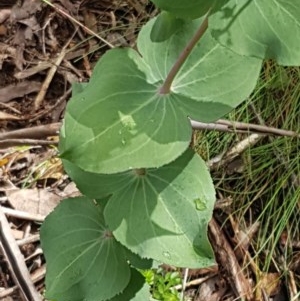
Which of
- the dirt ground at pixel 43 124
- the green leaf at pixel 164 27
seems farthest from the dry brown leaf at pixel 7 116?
the green leaf at pixel 164 27

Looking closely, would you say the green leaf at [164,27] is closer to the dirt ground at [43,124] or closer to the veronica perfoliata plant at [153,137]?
the veronica perfoliata plant at [153,137]

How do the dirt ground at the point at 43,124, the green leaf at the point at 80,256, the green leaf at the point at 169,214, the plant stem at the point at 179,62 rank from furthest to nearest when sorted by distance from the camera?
1. the dirt ground at the point at 43,124
2. the green leaf at the point at 80,256
3. the green leaf at the point at 169,214
4. the plant stem at the point at 179,62

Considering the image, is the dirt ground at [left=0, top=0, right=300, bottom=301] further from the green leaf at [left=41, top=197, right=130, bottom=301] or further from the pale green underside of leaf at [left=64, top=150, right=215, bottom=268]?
the pale green underside of leaf at [left=64, top=150, right=215, bottom=268]

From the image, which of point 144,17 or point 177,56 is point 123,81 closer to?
point 177,56

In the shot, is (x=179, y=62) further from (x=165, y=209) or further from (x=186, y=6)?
(x=165, y=209)

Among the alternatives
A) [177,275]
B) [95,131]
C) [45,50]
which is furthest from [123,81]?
[45,50]

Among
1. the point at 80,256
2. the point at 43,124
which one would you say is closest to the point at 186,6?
the point at 80,256
